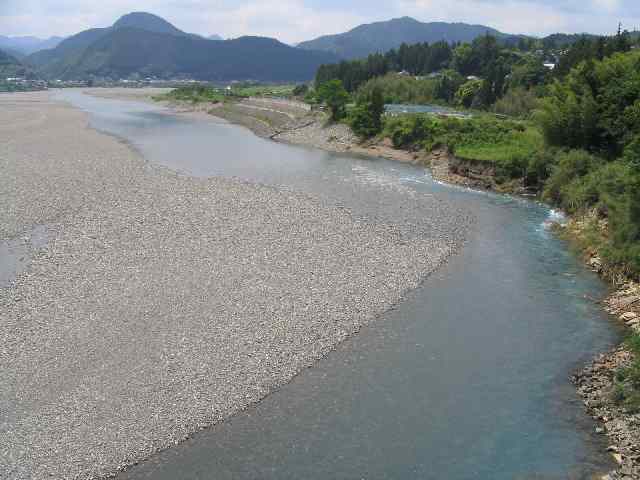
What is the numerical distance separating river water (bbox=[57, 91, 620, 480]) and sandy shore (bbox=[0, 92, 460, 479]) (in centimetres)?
106

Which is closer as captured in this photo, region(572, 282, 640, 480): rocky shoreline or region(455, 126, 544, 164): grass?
region(572, 282, 640, 480): rocky shoreline

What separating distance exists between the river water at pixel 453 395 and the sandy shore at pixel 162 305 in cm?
106

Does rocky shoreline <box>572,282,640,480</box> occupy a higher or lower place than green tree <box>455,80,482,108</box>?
lower

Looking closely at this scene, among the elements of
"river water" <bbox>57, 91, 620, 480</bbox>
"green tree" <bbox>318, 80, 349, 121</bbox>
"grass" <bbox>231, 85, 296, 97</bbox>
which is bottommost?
"river water" <bbox>57, 91, 620, 480</bbox>

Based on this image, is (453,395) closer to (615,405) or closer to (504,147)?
(615,405)

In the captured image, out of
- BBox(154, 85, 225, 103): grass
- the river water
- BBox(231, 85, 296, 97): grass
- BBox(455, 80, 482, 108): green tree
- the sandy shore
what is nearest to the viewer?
the river water

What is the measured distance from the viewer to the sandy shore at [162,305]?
48.3 ft

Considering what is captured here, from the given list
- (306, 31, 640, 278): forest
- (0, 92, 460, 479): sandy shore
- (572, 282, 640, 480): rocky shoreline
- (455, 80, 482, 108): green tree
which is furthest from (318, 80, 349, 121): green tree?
(572, 282, 640, 480): rocky shoreline

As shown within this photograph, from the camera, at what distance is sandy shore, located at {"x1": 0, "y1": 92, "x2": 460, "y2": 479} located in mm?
14711

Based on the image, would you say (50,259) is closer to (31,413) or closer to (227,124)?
(31,413)

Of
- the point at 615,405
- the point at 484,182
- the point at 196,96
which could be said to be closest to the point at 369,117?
the point at 484,182

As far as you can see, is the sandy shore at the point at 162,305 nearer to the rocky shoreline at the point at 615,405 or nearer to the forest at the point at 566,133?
the rocky shoreline at the point at 615,405

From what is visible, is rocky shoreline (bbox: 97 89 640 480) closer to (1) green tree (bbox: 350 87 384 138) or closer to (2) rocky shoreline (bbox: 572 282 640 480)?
(2) rocky shoreline (bbox: 572 282 640 480)

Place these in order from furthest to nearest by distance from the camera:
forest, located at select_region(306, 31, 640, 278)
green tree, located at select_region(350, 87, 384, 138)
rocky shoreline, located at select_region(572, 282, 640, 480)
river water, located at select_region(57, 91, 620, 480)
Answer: green tree, located at select_region(350, 87, 384, 138)
forest, located at select_region(306, 31, 640, 278)
river water, located at select_region(57, 91, 620, 480)
rocky shoreline, located at select_region(572, 282, 640, 480)
